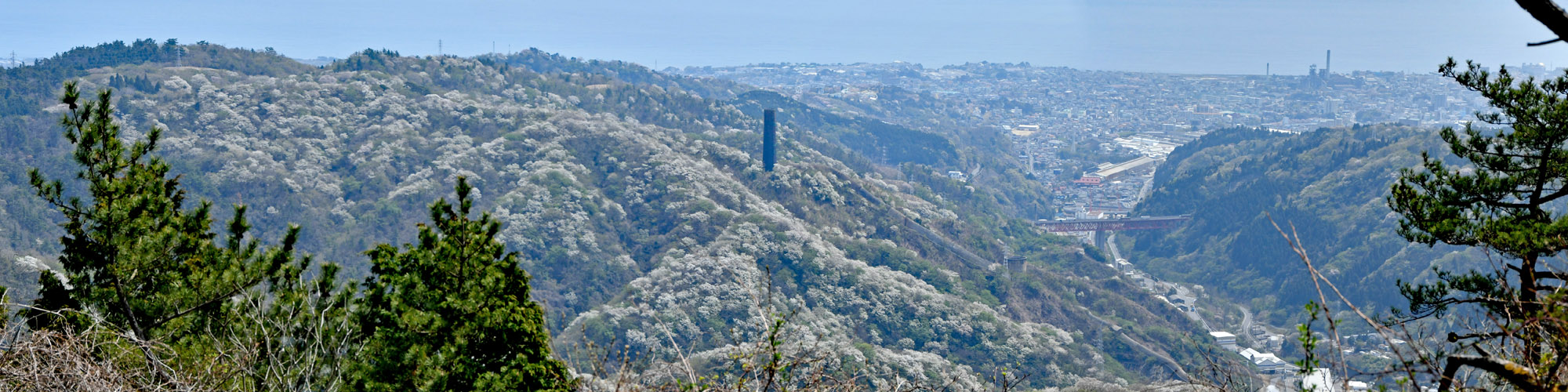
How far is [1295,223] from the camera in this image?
91312mm

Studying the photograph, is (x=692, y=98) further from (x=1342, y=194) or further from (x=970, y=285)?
(x=1342, y=194)

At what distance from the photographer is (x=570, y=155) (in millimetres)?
79000

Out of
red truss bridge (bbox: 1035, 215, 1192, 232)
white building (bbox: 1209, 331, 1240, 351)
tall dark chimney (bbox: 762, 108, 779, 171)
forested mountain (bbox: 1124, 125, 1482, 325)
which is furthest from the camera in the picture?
red truss bridge (bbox: 1035, 215, 1192, 232)

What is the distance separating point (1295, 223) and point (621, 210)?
61.5 metres

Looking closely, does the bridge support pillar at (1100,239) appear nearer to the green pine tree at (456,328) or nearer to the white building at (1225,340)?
the white building at (1225,340)

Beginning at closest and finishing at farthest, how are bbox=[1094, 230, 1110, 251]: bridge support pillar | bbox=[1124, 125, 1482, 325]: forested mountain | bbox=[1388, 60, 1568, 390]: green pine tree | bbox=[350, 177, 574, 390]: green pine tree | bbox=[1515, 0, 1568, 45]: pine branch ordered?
1. bbox=[1515, 0, 1568, 45]: pine branch
2. bbox=[350, 177, 574, 390]: green pine tree
3. bbox=[1388, 60, 1568, 390]: green pine tree
4. bbox=[1124, 125, 1482, 325]: forested mountain
5. bbox=[1094, 230, 1110, 251]: bridge support pillar

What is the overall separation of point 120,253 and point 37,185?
3.65ft

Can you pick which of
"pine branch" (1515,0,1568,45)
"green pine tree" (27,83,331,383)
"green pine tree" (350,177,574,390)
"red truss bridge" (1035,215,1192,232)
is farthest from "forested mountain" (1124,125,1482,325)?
"pine branch" (1515,0,1568,45)

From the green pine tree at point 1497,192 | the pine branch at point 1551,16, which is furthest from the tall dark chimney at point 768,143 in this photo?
the pine branch at point 1551,16

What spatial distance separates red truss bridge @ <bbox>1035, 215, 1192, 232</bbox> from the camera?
327ft

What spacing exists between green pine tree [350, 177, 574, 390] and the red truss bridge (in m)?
92.6

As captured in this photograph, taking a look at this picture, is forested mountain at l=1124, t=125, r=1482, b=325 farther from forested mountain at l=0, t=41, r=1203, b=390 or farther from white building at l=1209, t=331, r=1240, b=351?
forested mountain at l=0, t=41, r=1203, b=390

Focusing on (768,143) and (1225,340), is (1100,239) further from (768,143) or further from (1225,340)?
(1225,340)

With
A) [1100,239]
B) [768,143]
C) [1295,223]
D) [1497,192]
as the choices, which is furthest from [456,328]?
[1100,239]
